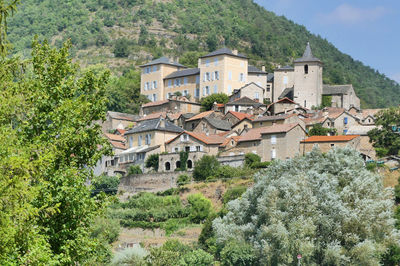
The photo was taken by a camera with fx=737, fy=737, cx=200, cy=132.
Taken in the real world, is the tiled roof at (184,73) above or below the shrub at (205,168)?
above

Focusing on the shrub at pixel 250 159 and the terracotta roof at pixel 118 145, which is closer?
the shrub at pixel 250 159

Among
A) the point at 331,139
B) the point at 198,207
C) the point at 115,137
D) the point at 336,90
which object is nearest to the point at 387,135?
the point at 331,139

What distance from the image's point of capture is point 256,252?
42781 millimetres

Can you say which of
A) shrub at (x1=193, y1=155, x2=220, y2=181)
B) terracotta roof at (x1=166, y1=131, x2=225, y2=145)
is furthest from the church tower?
shrub at (x1=193, y1=155, x2=220, y2=181)

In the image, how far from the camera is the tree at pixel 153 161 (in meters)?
69.7

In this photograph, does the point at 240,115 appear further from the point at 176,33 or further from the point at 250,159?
the point at 176,33

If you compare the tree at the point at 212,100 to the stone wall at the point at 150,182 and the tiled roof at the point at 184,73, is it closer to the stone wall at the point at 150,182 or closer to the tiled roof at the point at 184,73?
the tiled roof at the point at 184,73

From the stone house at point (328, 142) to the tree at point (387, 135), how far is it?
66.3 inches

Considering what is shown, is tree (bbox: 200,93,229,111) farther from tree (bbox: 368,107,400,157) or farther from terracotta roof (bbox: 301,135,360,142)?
tree (bbox: 368,107,400,157)

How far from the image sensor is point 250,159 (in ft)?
210

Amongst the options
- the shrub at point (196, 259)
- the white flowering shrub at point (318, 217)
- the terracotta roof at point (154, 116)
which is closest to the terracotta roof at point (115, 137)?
the terracotta roof at point (154, 116)

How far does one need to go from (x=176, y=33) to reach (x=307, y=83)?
254ft

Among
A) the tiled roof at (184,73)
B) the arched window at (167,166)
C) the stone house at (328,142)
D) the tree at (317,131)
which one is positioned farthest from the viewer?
the tiled roof at (184,73)

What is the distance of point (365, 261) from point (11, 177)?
97.4 ft
